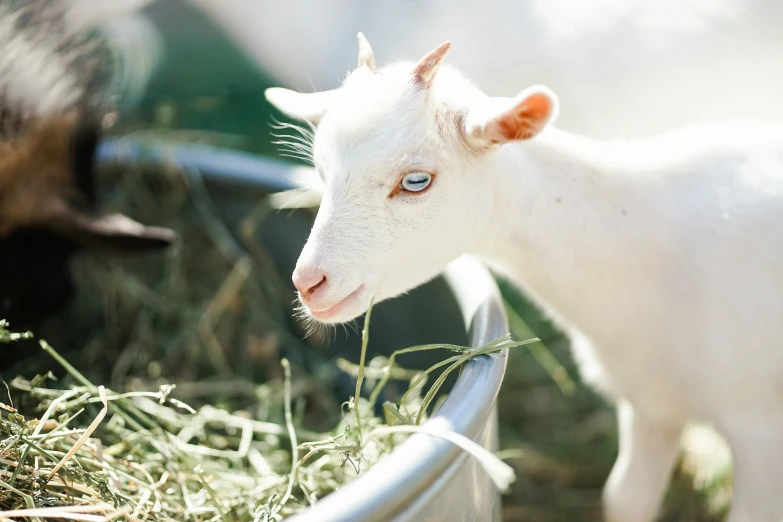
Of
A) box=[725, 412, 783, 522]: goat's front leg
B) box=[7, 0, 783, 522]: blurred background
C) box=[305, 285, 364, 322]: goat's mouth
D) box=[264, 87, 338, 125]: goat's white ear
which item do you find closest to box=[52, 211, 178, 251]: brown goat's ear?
box=[7, 0, 783, 522]: blurred background

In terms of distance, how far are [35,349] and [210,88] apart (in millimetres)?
1393

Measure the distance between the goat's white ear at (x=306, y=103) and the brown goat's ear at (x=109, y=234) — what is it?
1.52ft

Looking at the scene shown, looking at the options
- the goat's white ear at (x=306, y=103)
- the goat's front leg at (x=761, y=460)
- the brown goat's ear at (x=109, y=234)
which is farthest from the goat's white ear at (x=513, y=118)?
the brown goat's ear at (x=109, y=234)

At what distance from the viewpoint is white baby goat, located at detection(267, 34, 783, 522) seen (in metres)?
1.04

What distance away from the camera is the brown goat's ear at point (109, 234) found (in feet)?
4.90

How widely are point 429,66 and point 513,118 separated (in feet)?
0.47

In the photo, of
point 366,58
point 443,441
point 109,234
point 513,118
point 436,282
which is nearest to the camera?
point 443,441

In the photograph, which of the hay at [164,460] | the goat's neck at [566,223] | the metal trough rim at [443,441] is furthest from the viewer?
the goat's neck at [566,223]

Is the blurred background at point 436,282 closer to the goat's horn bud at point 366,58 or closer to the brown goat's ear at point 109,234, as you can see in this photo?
the brown goat's ear at point 109,234

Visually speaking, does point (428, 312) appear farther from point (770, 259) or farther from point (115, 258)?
point (115, 258)

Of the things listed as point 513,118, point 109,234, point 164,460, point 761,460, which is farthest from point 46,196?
point 761,460

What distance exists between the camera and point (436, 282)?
138cm

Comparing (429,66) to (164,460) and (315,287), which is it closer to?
(315,287)

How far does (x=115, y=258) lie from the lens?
6.28 feet
